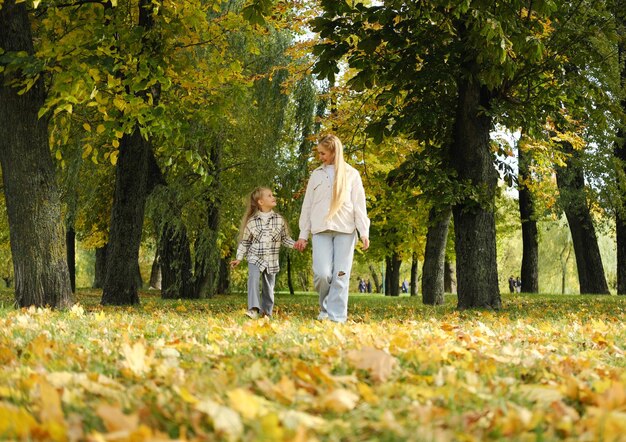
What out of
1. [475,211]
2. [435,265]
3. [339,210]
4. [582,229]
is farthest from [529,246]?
[339,210]

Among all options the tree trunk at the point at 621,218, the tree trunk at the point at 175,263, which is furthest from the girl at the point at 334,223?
the tree trunk at the point at 621,218

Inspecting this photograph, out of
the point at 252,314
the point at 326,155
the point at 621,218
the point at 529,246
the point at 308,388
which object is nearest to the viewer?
the point at 308,388

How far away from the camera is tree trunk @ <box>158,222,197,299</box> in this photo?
16.3 metres

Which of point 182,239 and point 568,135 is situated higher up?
point 568,135

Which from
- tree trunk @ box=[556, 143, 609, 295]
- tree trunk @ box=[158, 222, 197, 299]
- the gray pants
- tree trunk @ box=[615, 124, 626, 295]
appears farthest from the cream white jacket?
tree trunk @ box=[615, 124, 626, 295]

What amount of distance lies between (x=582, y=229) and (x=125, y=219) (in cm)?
1416

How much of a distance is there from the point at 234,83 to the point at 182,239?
5.93 meters

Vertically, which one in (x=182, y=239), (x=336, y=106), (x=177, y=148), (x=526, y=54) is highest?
(x=336, y=106)

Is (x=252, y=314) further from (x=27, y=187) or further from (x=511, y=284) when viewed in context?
(x=511, y=284)

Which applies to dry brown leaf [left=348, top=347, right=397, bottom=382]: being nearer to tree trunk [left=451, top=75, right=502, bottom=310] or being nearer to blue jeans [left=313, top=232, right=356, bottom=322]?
blue jeans [left=313, top=232, right=356, bottom=322]

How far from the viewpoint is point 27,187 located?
8141mm

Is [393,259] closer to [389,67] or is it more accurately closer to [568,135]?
[568,135]

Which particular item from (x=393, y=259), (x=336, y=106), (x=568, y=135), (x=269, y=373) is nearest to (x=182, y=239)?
(x=336, y=106)

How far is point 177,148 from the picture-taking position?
1020 centimetres
